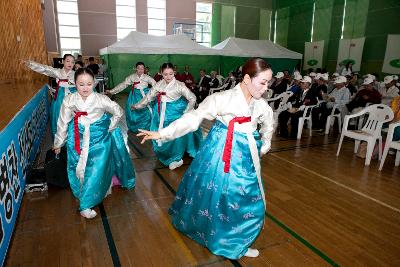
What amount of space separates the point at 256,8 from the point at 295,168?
1660cm

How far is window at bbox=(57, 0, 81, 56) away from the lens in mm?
15633

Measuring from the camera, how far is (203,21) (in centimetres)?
1852

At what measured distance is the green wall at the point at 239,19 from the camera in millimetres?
18078

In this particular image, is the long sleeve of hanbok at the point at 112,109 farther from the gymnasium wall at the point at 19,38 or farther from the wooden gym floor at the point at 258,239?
the gymnasium wall at the point at 19,38

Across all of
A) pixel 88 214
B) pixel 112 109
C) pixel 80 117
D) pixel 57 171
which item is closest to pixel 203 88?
pixel 57 171

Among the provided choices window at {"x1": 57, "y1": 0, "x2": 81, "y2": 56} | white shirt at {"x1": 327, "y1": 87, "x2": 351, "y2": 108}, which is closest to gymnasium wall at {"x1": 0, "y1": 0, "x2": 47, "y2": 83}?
white shirt at {"x1": 327, "y1": 87, "x2": 351, "y2": 108}

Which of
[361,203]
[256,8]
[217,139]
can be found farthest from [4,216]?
[256,8]

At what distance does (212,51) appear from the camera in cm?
1306

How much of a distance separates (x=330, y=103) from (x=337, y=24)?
9.07m

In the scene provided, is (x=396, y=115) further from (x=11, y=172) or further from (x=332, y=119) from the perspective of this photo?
(x=11, y=172)

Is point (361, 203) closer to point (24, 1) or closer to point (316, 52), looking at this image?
point (24, 1)

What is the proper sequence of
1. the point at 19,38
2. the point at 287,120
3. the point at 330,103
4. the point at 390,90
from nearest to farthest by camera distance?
1. the point at 19,38
2. the point at 287,120
3. the point at 330,103
4. the point at 390,90

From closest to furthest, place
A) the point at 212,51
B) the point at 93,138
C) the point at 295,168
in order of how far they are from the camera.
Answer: the point at 93,138
the point at 295,168
the point at 212,51

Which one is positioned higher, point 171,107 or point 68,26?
point 68,26
